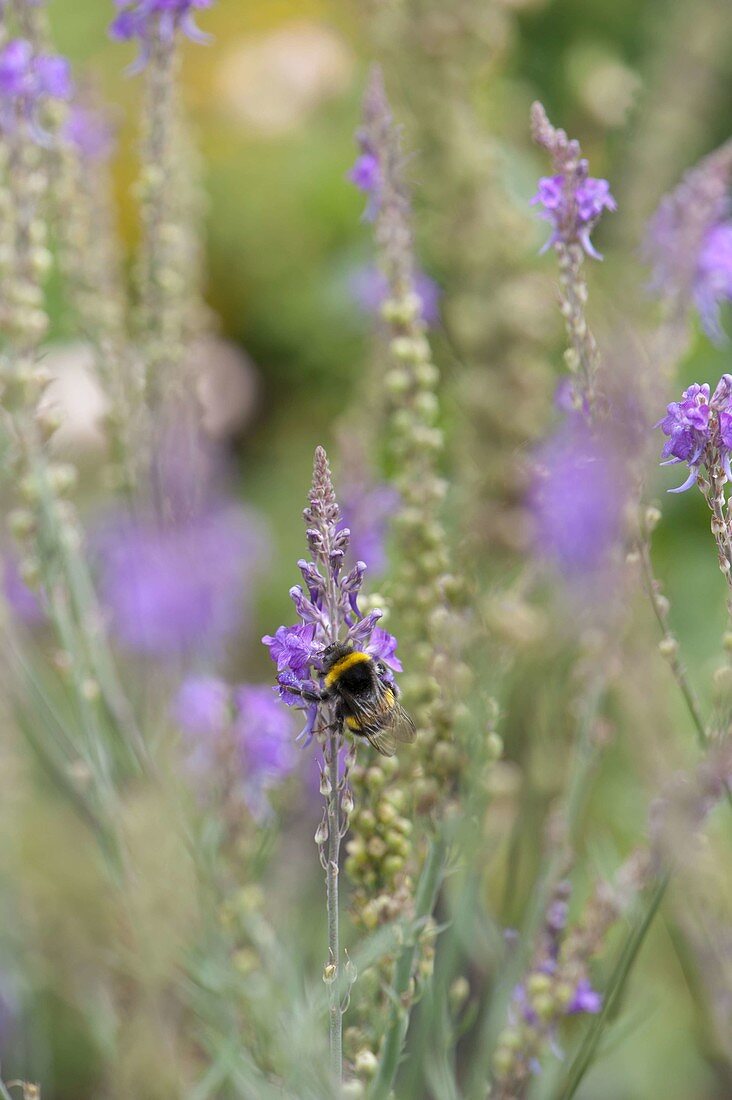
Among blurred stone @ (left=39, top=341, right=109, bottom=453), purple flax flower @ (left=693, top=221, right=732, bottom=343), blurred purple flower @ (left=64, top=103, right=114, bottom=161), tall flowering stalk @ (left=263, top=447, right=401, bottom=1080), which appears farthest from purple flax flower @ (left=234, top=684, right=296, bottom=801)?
blurred stone @ (left=39, top=341, right=109, bottom=453)

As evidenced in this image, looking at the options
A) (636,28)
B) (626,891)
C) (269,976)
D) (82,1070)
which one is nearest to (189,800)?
(269,976)

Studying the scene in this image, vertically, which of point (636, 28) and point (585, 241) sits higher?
point (636, 28)

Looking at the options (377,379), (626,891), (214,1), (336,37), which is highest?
(336,37)

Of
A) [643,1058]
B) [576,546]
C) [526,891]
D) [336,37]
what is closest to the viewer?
[576,546]

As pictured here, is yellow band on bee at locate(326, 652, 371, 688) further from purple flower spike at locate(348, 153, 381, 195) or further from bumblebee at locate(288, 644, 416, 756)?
purple flower spike at locate(348, 153, 381, 195)

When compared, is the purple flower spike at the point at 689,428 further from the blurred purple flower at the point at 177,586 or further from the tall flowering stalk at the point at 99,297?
the tall flowering stalk at the point at 99,297

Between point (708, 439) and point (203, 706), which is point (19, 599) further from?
point (708, 439)

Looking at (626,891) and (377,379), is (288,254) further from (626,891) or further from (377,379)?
(626,891)
